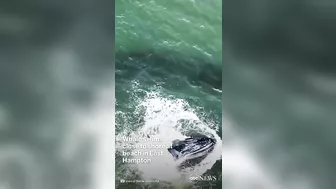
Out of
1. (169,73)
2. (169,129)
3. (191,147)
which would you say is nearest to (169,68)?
(169,73)

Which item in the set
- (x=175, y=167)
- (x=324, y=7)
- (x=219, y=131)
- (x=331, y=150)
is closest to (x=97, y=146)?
(x=175, y=167)

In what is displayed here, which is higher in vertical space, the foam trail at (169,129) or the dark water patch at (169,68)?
the dark water patch at (169,68)

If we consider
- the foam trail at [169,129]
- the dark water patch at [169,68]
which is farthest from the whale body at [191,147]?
the dark water patch at [169,68]

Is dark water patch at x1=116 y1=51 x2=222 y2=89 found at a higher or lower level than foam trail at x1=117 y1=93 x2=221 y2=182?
higher

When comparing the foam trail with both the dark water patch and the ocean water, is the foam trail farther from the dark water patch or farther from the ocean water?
the dark water patch

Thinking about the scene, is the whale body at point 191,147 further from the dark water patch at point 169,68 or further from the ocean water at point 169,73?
the dark water patch at point 169,68

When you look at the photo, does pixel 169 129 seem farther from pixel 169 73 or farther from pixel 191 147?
pixel 169 73

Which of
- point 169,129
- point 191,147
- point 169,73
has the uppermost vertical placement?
point 169,73

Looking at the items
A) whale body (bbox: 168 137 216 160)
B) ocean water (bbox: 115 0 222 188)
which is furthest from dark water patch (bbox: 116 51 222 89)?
whale body (bbox: 168 137 216 160)
